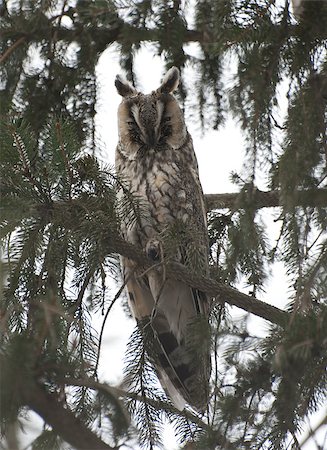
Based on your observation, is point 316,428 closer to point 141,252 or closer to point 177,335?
point 141,252

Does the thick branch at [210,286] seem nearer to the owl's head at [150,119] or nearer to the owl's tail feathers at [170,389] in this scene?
the owl's tail feathers at [170,389]

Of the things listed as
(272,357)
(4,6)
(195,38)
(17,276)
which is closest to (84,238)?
(17,276)

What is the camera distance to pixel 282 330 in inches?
73.1

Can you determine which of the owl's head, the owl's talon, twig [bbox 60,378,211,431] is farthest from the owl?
twig [bbox 60,378,211,431]

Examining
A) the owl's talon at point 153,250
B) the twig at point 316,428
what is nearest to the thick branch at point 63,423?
the twig at point 316,428

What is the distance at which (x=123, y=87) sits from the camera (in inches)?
134

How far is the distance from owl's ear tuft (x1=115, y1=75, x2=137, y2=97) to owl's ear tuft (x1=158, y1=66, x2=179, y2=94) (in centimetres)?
14

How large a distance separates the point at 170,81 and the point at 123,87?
32 cm

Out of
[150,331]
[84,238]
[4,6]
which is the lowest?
[150,331]

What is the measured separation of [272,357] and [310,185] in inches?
16.9

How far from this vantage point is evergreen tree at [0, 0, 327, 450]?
1.69 m

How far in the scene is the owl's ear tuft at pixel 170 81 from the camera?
9.92 ft

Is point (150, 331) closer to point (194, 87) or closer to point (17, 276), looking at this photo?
point (17, 276)

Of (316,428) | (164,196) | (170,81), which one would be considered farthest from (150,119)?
(316,428)
